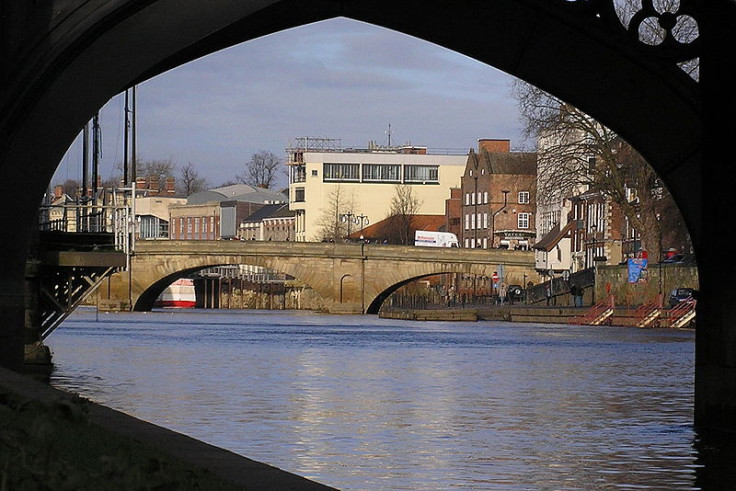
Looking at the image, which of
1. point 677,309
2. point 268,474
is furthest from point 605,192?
point 268,474

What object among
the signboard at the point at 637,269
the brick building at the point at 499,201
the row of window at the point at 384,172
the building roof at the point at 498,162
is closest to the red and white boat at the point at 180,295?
the row of window at the point at 384,172

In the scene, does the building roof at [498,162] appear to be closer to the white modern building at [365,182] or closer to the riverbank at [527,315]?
the white modern building at [365,182]

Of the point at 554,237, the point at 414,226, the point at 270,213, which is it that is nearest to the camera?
the point at 554,237

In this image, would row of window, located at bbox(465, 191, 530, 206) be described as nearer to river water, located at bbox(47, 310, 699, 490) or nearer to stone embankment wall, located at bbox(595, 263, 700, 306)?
stone embankment wall, located at bbox(595, 263, 700, 306)

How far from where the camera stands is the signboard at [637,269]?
70625 millimetres

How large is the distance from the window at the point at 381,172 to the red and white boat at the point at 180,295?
79.0 ft

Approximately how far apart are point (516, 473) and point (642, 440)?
3529 mm

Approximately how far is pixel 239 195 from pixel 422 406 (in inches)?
6696

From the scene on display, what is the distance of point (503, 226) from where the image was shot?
139000 mm

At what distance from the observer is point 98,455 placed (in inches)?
294

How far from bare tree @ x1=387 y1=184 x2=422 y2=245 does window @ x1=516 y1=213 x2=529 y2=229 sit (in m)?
14.0

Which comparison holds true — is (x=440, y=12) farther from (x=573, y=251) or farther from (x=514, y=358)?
(x=573, y=251)

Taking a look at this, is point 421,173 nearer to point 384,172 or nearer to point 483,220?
point 384,172

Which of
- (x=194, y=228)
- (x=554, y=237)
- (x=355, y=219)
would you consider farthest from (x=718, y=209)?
(x=194, y=228)
